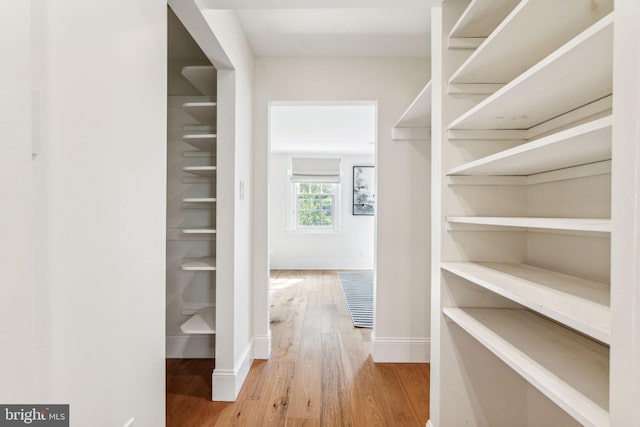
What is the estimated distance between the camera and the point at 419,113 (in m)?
2.26

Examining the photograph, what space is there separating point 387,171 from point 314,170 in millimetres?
4382

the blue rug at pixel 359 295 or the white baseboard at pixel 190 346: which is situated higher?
the white baseboard at pixel 190 346

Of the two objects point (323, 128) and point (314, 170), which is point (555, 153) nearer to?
point (323, 128)

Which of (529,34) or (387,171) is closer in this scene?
(529,34)

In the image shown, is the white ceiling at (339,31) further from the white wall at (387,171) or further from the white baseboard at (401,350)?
the white baseboard at (401,350)

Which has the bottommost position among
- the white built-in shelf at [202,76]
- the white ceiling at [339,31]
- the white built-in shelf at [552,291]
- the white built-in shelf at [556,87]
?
the white built-in shelf at [552,291]

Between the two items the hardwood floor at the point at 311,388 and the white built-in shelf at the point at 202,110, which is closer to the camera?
the hardwood floor at the point at 311,388

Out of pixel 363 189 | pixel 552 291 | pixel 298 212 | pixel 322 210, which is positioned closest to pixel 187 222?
pixel 552 291

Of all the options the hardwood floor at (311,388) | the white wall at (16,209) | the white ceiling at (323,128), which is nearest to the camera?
the white wall at (16,209)

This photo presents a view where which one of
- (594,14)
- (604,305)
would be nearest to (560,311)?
(604,305)

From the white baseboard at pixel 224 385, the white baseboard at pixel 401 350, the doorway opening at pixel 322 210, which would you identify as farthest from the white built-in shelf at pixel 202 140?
the doorway opening at pixel 322 210

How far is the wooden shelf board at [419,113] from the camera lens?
1960mm

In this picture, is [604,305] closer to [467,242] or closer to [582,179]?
[582,179]

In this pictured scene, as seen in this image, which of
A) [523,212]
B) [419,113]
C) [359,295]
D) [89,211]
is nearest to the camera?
[89,211]
